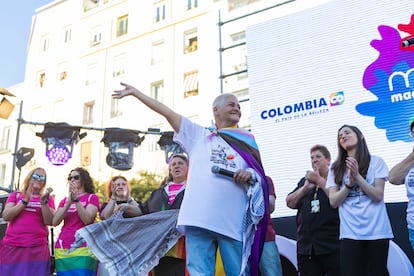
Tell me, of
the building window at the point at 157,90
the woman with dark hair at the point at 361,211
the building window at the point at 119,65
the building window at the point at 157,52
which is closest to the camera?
the woman with dark hair at the point at 361,211

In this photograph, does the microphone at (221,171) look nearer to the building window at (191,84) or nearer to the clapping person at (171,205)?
the clapping person at (171,205)

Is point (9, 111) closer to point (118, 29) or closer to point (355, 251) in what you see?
point (355, 251)

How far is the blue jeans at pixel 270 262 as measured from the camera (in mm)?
3275

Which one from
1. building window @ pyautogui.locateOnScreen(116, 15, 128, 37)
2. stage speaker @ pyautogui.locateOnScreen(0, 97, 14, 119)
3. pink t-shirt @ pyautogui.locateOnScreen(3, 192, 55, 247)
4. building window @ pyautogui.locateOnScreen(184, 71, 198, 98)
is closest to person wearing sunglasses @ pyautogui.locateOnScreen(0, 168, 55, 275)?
pink t-shirt @ pyautogui.locateOnScreen(3, 192, 55, 247)

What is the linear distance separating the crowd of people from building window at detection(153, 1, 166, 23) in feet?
58.0

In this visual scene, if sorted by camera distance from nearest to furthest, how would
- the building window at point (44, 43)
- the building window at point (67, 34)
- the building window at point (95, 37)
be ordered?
1. the building window at point (95, 37)
2. the building window at point (67, 34)
3. the building window at point (44, 43)

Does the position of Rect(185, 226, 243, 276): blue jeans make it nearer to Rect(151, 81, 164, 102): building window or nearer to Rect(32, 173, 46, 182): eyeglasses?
Rect(32, 173, 46, 182): eyeglasses

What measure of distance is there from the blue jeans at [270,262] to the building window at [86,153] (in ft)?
58.5

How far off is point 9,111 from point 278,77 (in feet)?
14.5

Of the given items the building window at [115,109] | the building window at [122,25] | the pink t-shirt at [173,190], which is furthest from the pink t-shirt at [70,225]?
the building window at [122,25]

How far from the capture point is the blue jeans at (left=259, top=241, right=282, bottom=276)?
10.7 ft

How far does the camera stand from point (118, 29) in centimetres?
2236

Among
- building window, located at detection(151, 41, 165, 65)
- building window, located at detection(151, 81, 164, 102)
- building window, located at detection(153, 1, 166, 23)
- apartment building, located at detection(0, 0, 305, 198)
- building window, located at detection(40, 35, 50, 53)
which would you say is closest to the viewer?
apartment building, located at detection(0, 0, 305, 198)

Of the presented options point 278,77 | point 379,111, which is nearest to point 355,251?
point 379,111
